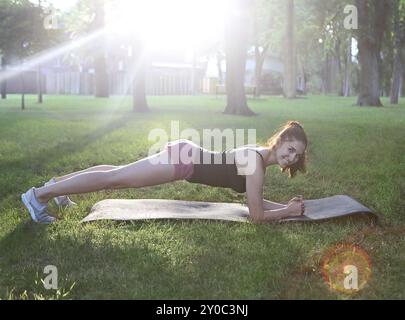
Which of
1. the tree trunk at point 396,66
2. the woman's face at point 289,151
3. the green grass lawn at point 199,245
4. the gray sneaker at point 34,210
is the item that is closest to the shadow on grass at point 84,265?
the green grass lawn at point 199,245

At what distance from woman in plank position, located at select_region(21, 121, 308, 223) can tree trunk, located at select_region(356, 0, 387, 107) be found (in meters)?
21.1

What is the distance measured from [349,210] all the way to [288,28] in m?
28.5

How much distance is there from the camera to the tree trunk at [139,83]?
21.3 metres

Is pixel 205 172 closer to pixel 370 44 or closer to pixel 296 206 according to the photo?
pixel 296 206

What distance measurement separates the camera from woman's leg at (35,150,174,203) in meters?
5.29

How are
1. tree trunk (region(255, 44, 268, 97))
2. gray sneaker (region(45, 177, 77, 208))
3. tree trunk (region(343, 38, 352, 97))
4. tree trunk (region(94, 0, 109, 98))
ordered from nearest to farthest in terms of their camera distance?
gray sneaker (region(45, 177, 77, 208)), tree trunk (region(94, 0, 109, 98)), tree trunk (region(255, 44, 268, 97)), tree trunk (region(343, 38, 352, 97))

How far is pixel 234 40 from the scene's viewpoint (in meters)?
19.4

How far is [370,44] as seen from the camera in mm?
25484

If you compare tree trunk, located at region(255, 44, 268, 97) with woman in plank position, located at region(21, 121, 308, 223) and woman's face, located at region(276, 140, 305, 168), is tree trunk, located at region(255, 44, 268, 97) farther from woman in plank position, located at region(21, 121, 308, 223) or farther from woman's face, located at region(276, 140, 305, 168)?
woman's face, located at region(276, 140, 305, 168)

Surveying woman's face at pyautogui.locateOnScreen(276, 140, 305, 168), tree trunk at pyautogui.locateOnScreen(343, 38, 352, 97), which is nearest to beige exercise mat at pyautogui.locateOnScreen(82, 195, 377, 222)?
woman's face at pyautogui.locateOnScreen(276, 140, 305, 168)

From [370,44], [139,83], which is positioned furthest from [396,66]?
[139,83]

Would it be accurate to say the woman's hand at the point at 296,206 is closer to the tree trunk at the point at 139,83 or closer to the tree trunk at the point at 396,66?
the tree trunk at the point at 139,83

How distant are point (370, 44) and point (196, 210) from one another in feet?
72.0
